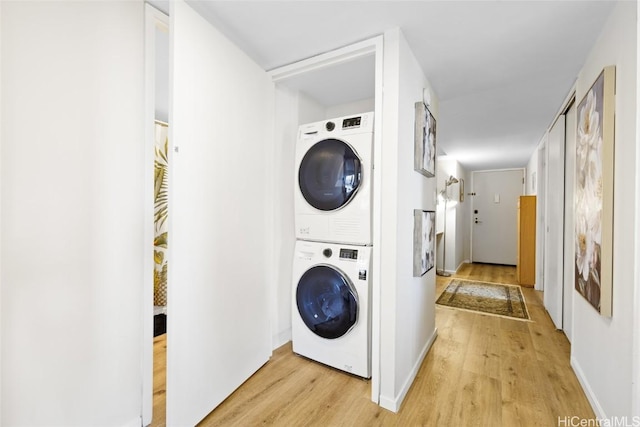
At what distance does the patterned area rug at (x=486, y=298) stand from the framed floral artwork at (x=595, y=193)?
138cm

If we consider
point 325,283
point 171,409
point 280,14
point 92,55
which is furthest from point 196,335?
point 280,14

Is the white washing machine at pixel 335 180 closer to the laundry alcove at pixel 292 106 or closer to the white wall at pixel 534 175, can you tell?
the laundry alcove at pixel 292 106

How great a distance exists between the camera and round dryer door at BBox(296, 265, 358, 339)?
1747 millimetres

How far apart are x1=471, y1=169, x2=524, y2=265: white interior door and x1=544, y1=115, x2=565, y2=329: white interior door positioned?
312 centimetres

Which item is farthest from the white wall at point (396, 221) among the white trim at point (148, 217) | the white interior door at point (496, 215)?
the white interior door at point (496, 215)

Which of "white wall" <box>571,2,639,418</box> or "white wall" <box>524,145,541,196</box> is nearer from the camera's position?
"white wall" <box>571,2,639,418</box>

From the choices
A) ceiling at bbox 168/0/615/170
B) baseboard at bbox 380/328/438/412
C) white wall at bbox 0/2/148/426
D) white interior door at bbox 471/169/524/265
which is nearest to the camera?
white wall at bbox 0/2/148/426

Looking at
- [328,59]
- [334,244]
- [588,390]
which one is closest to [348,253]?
[334,244]

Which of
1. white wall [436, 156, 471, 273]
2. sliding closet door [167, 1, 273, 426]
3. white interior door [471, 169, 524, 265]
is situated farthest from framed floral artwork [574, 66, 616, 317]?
white interior door [471, 169, 524, 265]

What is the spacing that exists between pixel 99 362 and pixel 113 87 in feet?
3.95

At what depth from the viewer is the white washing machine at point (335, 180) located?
68.0 inches

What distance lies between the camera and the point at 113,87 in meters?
1.20

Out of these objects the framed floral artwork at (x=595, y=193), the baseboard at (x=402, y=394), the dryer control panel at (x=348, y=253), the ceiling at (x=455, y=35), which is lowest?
the baseboard at (x=402, y=394)

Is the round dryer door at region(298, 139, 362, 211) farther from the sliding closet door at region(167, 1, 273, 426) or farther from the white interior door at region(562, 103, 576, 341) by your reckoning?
the white interior door at region(562, 103, 576, 341)
